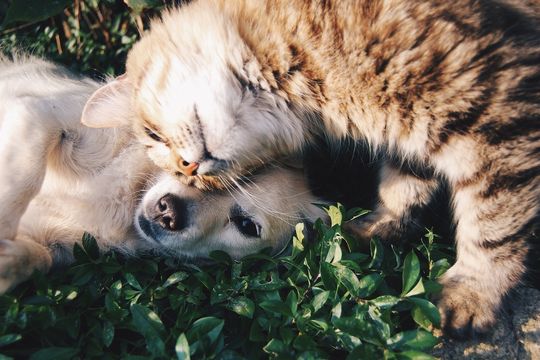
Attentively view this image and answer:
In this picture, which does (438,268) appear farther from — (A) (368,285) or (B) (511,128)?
(B) (511,128)

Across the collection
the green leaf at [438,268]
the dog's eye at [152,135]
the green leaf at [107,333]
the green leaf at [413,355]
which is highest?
the dog's eye at [152,135]

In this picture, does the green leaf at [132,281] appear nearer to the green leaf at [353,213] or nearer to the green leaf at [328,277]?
the green leaf at [328,277]

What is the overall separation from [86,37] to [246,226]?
212 cm

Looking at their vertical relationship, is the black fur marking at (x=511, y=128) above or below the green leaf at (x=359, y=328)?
above

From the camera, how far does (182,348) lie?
6.31ft

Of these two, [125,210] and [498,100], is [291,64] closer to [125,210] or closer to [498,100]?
[498,100]

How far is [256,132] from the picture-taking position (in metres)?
2.41

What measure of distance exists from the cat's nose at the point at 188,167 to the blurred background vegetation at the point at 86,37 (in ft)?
5.42

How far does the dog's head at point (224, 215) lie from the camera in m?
2.73

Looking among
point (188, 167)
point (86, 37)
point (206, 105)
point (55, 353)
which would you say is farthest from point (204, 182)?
point (86, 37)

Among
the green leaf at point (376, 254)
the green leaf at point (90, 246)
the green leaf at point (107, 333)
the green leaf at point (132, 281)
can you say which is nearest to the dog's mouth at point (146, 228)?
the green leaf at point (90, 246)

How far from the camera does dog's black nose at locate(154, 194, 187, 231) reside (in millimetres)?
2717

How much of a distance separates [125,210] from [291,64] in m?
1.14

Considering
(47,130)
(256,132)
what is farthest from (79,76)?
(256,132)
